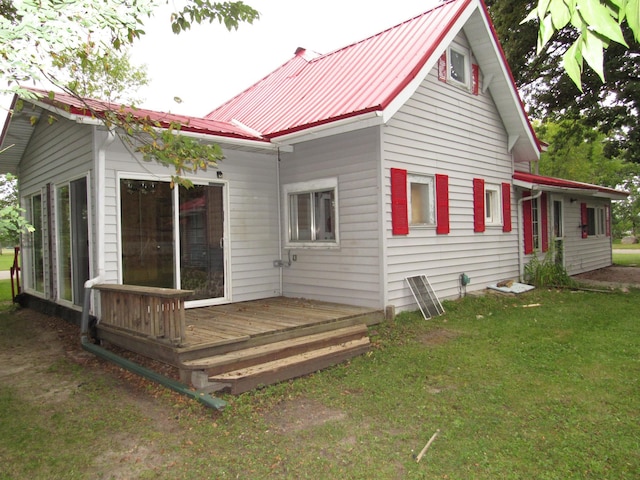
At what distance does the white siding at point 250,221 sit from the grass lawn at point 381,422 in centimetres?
271

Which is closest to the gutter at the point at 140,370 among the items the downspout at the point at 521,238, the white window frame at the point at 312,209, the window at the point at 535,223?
the white window frame at the point at 312,209

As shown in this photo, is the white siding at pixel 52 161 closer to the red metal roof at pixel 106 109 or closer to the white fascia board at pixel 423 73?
the red metal roof at pixel 106 109

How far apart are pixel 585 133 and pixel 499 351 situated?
14.3 metres

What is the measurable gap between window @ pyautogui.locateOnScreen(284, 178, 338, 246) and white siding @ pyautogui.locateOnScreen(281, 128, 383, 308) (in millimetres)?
125

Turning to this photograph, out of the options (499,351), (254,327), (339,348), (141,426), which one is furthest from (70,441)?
(499,351)

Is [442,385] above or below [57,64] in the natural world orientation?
below

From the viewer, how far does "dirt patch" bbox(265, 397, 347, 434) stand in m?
3.60

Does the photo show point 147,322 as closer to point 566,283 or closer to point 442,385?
point 442,385

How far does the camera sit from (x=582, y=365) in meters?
4.86

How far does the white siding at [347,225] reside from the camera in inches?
265

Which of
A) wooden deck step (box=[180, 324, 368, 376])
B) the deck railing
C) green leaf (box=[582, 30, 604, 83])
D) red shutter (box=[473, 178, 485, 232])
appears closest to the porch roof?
red shutter (box=[473, 178, 485, 232])

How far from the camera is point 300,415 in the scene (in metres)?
3.81

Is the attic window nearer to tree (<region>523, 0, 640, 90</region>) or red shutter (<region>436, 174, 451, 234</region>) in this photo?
red shutter (<region>436, 174, 451, 234</region>)

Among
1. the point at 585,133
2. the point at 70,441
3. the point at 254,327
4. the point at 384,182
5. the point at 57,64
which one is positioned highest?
the point at 585,133
